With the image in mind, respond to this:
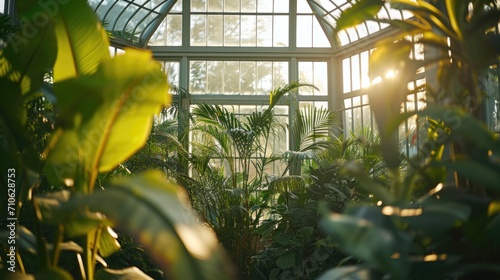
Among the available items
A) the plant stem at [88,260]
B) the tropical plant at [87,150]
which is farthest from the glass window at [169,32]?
the plant stem at [88,260]

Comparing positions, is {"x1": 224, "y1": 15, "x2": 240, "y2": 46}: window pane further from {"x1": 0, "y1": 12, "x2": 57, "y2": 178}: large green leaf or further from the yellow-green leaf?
{"x1": 0, "y1": 12, "x2": 57, "y2": 178}: large green leaf

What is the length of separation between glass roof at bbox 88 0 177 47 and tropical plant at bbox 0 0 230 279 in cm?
905

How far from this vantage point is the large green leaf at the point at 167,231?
98 centimetres

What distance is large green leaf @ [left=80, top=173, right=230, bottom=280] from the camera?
3.22 feet

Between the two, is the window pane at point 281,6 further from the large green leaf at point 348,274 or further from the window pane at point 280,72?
the large green leaf at point 348,274

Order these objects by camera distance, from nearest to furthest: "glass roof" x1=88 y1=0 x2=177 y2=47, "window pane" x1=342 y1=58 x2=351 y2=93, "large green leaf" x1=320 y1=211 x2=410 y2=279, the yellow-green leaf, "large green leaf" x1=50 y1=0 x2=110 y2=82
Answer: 1. "large green leaf" x1=320 y1=211 x2=410 y2=279
2. "large green leaf" x1=50 y1=0 x2=110 y2=82
3. the yellow-green leaf
4. "glass roof" x1=88 y1=0 x2=177 y2=47
5. "window pane" x1=342 y1=58 x2=351 y2=93

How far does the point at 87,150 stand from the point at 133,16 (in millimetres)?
9915

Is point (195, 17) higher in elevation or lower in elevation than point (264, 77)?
higher

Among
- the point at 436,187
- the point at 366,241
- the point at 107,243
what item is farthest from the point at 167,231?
the point at 107,243

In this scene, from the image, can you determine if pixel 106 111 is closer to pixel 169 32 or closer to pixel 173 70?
pixel 173 70

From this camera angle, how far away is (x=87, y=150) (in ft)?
5.33

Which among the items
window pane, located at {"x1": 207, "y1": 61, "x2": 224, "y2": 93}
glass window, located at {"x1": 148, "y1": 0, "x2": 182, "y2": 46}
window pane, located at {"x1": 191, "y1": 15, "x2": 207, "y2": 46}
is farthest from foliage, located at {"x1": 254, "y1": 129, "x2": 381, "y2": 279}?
glass window, located at {"x1": 148, "y1": 0, "x2": 182, "y2": 46}

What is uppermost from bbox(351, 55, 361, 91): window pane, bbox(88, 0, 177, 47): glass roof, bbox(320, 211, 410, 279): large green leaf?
bbox(88, 0, 177, 47): glass roof

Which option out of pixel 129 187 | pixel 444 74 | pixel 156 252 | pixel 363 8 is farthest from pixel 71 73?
pixel 444 74
